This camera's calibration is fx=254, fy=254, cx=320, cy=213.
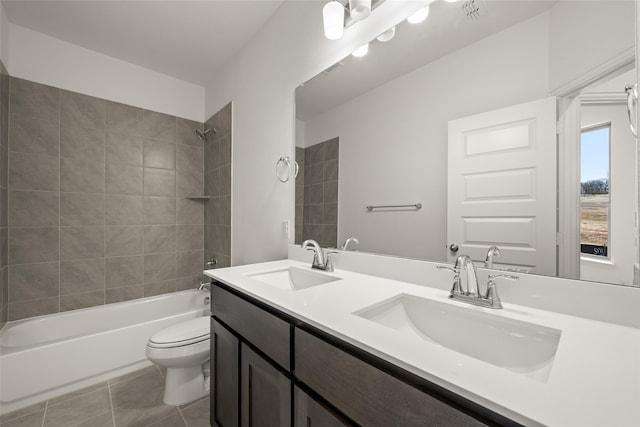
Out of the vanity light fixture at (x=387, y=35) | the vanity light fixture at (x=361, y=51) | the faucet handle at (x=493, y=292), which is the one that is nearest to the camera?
the faucet handle at (x=493, y=292)

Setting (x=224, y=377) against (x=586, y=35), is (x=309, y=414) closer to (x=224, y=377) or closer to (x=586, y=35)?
(x=224, y=377)

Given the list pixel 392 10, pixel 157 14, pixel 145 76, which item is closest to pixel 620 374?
pixel 392 10

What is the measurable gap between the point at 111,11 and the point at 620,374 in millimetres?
2971

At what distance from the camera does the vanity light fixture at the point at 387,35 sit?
1158mm

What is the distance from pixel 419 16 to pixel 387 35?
15 cm

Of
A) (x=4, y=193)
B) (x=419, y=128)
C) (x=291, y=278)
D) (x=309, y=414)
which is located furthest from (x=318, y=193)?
(x=4, y=193)

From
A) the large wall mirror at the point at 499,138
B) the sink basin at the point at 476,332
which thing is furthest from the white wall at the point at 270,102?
the sink basin at the point at 476,332

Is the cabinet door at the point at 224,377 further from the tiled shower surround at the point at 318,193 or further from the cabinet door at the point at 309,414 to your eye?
the tiled shower surround at the point at 318,193

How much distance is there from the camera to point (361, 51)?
1.29 m

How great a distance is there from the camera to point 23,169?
1.96 meters

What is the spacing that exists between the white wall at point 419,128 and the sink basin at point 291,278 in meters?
0.28

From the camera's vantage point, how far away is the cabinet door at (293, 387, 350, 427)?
2.06ft

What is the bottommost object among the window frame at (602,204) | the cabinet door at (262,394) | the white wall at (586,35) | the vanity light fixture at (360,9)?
the cabinet door at (262,394)

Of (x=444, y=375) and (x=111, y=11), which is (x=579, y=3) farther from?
(x=111, y=11)
